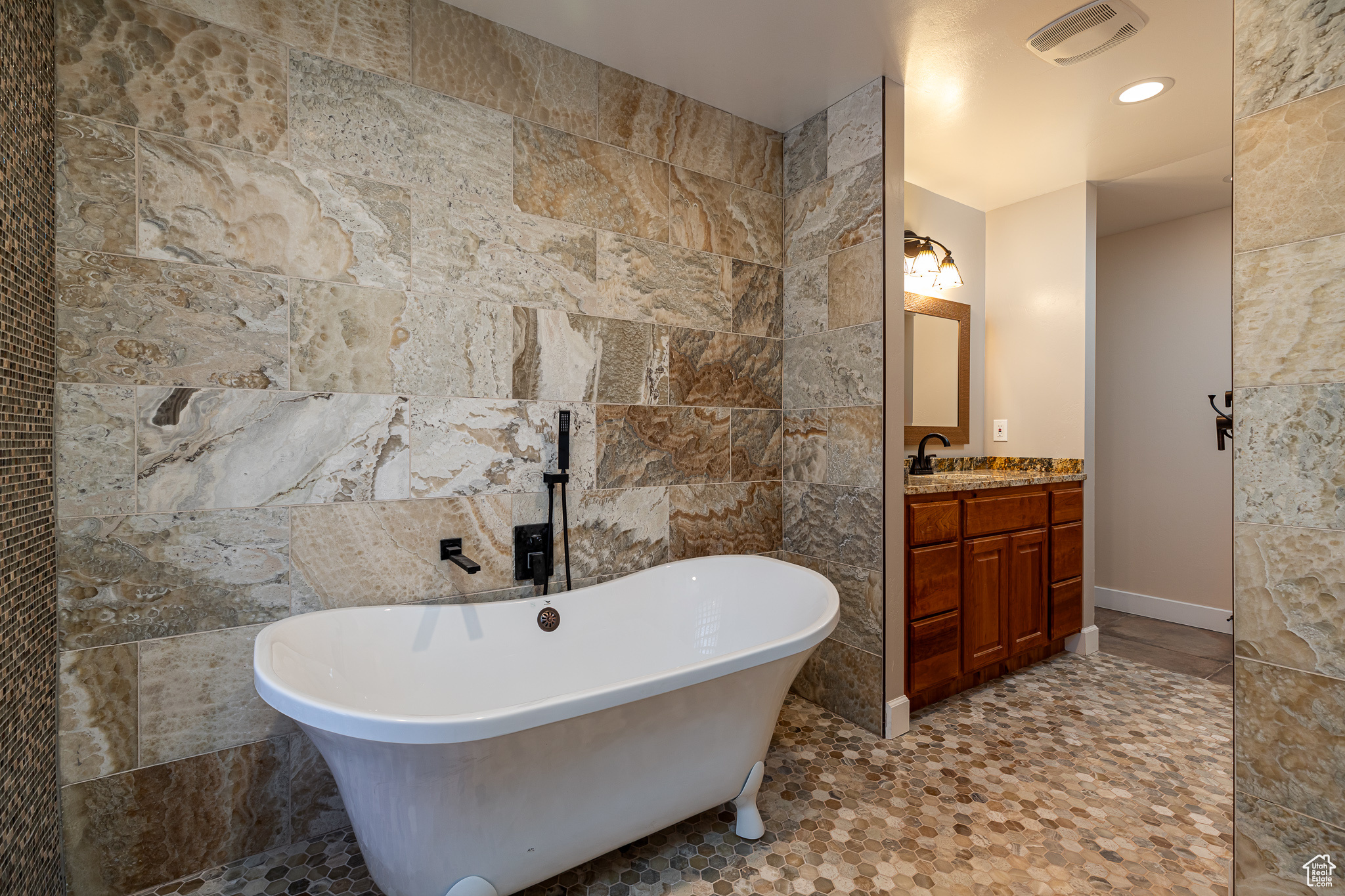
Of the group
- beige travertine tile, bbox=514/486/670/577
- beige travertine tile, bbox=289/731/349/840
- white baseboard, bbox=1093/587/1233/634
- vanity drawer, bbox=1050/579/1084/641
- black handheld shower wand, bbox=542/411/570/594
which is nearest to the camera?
beige travertine tile, bbox=289/731/349/840

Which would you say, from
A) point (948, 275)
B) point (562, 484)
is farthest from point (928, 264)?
point (562, 484)

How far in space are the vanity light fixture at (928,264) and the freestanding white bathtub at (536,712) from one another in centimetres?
193

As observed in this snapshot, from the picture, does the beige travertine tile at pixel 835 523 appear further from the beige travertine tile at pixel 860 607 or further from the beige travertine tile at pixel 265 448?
the beige travertine tile at pixel 265 448

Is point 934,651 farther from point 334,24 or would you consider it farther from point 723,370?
point 334,24

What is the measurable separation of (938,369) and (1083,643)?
1.66 m

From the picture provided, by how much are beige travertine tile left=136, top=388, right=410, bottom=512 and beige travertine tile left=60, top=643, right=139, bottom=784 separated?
39cm

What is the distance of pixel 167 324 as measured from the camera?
1541 millimetres

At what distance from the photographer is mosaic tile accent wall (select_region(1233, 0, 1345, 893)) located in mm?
1131

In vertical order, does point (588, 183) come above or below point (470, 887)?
above

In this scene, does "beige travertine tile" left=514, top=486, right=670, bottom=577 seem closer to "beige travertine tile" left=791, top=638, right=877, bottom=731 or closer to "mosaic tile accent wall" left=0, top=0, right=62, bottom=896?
"beige travertine tile" left=791, top=638, right=877, bottom=731

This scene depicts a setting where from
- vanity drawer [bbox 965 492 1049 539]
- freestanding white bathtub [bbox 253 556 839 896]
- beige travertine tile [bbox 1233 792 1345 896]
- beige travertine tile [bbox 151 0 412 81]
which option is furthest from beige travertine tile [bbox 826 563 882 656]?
beige travertine tile [bbox 151 0 412 81]

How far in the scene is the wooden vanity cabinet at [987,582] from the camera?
244cm

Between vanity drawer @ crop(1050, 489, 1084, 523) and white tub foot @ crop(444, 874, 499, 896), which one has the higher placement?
vanity drawer @ crop(1050, 489, 1084, 523)

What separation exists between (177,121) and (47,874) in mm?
1839
